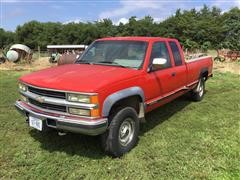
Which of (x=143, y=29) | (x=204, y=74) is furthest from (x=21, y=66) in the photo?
(x=143, y=29)

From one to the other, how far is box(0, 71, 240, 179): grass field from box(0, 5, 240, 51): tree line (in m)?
49.1

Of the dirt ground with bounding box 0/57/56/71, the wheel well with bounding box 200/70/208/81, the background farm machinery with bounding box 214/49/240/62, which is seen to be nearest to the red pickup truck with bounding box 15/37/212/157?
the wheel well with bounding box 200/70/208/81

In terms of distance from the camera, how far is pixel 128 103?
5105 mm

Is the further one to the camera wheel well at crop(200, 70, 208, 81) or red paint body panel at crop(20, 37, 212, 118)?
wheel well at crop(200, 70, 208, 81)

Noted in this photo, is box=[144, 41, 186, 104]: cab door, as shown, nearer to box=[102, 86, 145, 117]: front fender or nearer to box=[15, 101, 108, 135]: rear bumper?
box=[102, 86, 145, 117]: front fender

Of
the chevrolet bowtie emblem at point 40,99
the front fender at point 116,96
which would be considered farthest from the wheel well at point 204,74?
the chevrolet bowtie emblem at point 40,99

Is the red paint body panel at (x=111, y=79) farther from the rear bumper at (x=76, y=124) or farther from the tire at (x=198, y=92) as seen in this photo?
the tire at (x=198, y=92)

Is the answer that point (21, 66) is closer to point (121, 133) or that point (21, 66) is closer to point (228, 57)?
point (228, 57)

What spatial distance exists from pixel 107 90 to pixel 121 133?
34.2 inches

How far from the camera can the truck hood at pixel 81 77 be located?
4.39 meters

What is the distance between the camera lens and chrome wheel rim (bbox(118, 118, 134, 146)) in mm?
4914

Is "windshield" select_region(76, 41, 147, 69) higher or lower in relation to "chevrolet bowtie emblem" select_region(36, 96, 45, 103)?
higher

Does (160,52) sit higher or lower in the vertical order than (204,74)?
higher

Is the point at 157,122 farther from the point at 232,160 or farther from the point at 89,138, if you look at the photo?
the point at 232,160
